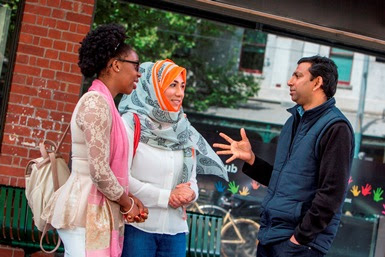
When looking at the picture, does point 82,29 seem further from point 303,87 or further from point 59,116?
point 303,87

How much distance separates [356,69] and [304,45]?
71.4 inches

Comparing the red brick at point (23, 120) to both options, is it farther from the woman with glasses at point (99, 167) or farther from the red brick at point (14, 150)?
the woman with glasses at point (99, 167)

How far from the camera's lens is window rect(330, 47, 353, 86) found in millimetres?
22297

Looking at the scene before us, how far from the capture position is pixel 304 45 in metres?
22.3

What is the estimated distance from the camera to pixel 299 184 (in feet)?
14.0

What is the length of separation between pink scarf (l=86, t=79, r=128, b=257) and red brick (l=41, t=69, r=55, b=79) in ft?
8.81

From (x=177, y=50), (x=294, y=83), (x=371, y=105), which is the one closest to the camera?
(x=294, y=83)

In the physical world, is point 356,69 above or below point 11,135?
above

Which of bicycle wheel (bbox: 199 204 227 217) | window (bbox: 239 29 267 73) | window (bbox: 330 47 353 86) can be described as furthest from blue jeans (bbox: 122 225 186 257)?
window (bbox: 330 47 353 86)

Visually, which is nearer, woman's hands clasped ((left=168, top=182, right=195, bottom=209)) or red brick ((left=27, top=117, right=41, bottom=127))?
woman's hands clasped ((left=168, top=182, right=195, bottom=209))

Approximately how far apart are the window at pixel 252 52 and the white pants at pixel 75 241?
17873 millimetres


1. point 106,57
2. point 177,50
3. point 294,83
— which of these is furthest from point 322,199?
point 177,50

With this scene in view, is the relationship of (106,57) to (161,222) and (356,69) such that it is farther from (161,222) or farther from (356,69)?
(356,69)

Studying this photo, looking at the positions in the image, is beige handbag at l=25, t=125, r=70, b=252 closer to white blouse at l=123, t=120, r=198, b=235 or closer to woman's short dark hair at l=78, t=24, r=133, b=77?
woman's short dark hair at l=78, t=24, r=133, b=77
